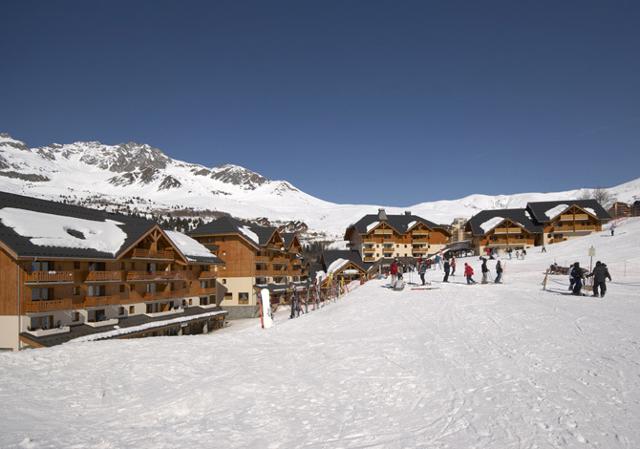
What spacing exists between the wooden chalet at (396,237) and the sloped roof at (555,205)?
1655 cm

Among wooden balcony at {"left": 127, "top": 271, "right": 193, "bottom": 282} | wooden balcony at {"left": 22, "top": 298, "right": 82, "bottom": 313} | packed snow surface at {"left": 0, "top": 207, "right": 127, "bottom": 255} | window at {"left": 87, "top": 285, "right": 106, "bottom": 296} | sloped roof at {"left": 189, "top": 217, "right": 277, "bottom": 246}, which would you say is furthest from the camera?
sloped roof at {"left": 189, "top": 217, "right": 277, "bottom": 246}

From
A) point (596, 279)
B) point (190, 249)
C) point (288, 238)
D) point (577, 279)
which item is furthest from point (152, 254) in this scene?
point (596, 279)

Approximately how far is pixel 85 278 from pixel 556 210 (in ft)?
225

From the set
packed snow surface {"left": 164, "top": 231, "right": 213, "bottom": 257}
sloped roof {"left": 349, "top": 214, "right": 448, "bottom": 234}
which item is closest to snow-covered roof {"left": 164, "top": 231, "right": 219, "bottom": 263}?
packed snow surface {"left": 164, "top": 231, "right": 213, "bottom": 257}

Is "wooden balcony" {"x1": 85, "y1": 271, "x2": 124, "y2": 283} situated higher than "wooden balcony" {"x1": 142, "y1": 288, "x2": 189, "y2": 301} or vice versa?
"wooden balcony" {"x1": 85, "y1": 271, "x2": 124, "y2": 283}

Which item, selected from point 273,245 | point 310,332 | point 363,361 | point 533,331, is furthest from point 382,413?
Result: point 273,245

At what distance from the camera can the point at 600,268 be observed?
23.9m

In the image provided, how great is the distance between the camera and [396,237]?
272 ft

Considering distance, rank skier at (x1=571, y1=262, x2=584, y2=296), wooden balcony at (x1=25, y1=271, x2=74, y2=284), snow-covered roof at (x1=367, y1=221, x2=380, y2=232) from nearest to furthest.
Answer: skier at (x1=571, y1=262, x2=584, y2=296), wooden balcony at (x1=25, y1=271, x2=74, y2=284), snow-covered roof at (x1=367, y1=221, x2=380, y2=232)

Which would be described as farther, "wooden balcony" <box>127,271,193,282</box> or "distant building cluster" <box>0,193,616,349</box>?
"wooden balcony" <box>127,271,193,282</box>

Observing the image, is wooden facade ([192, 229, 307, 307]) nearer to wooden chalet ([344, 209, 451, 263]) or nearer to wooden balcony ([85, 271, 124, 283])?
wooden balcony ([85, 271, 124, 283])

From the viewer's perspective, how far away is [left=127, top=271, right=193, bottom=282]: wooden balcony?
121 feet

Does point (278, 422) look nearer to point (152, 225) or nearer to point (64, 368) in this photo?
point (64, 368)

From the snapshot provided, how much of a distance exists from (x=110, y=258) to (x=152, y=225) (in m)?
5.77
